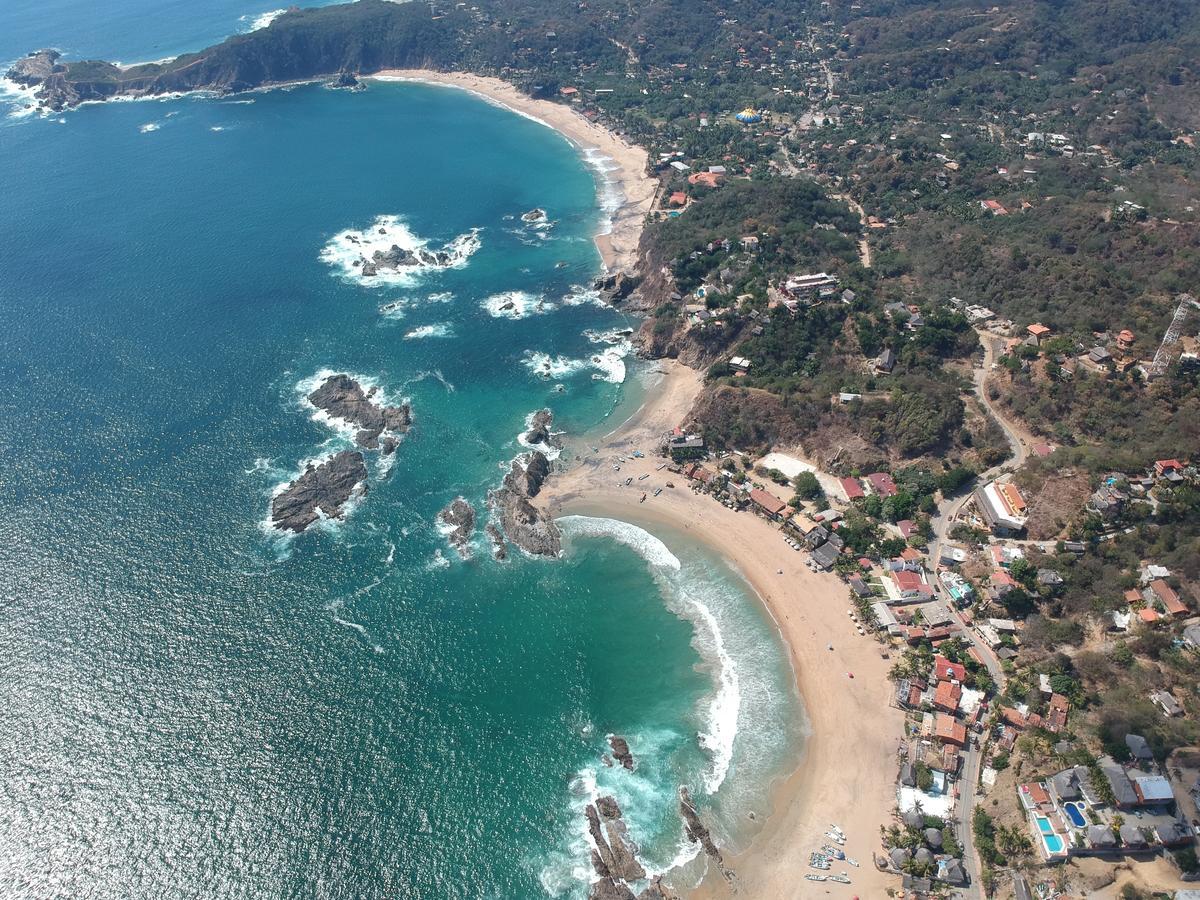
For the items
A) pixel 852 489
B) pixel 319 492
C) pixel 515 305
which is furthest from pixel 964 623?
pixel 515 305

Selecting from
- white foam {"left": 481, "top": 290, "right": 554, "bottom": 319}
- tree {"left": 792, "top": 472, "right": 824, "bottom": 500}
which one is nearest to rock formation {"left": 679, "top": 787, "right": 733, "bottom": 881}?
tree {"left": 792, "top": 472, "right": 824, "bottom": 500}

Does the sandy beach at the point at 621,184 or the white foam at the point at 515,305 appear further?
the sandy beach at the point at 621,184

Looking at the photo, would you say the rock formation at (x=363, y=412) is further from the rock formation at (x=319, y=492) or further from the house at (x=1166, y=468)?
the house at (x=1166, y=468)

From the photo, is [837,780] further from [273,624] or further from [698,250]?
[698,250]

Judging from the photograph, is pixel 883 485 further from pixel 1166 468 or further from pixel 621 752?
pixel 621 752

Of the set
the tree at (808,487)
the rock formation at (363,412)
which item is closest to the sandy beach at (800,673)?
the tree at (808,487)
